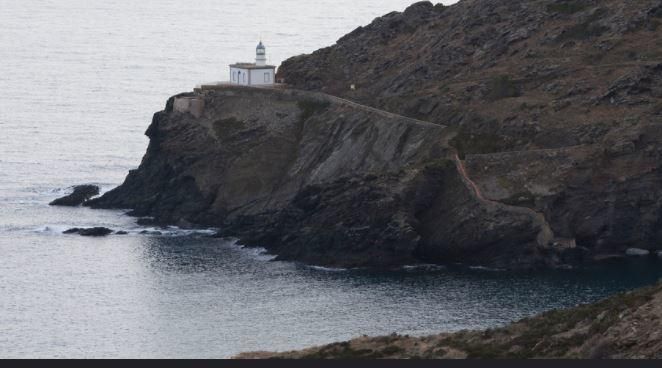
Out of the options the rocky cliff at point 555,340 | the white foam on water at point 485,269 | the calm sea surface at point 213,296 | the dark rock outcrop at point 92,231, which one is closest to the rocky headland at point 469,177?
the white foam on water at point 485,269

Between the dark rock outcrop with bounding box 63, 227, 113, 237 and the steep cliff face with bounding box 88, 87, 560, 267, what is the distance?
7.67 metres

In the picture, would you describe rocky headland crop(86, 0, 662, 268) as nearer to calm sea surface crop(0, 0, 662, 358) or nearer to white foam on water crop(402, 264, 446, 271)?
white foam on water crop(402, 264, 446, 271)

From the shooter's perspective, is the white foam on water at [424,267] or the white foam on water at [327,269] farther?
the white foam on water at [424,267]

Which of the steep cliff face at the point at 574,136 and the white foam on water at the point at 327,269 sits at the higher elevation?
the steep cliff face at the point at 574,136

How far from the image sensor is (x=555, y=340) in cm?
10544

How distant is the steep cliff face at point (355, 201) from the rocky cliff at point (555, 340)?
60.4 metres

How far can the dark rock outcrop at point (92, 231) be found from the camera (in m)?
188

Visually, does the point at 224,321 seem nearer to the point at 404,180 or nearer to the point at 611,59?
the point at 404,180

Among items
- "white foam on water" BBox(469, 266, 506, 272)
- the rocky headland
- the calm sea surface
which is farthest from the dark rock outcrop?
"white foam on water" BBox(469, 266, 506, 272)

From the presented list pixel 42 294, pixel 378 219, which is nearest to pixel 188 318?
pixel 42 294

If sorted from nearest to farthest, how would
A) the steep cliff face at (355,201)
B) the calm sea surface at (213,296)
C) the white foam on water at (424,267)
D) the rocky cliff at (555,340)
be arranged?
the rocky cliff at (555,340) < the calm sea surface at (213,296) < the white foam on water at (424,267) < the steep cliff face at (355,201)

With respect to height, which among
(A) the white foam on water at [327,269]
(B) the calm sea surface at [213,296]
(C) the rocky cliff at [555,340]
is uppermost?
(C) the rocky cliff at [555,340]

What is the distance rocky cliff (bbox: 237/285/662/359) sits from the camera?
99625 millimetres

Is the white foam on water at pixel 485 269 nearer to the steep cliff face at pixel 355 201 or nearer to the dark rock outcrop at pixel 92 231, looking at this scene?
the steep cliff face at pixel 355 201
